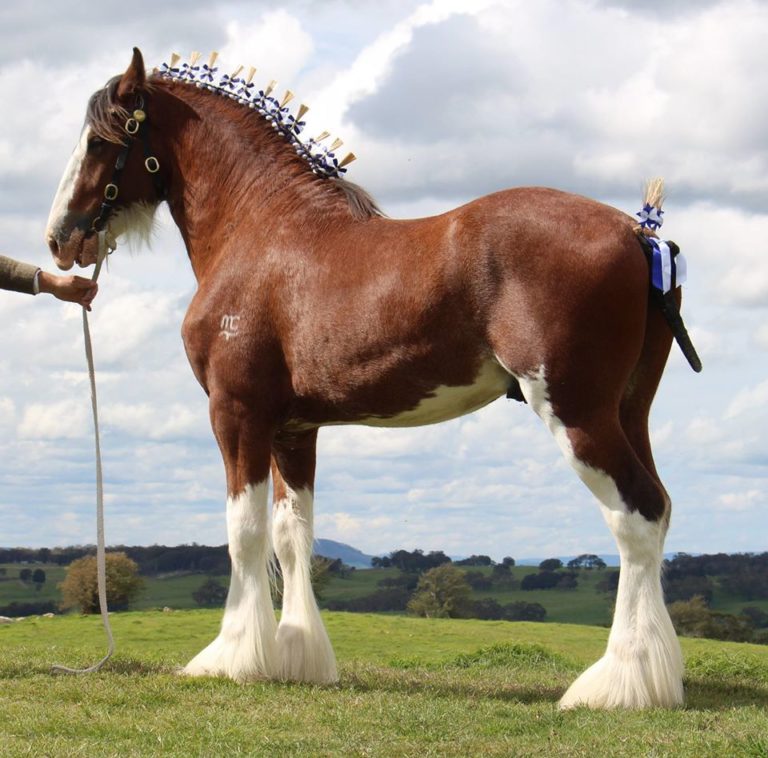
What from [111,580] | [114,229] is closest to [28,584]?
[111,580]

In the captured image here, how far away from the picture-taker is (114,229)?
8.29m

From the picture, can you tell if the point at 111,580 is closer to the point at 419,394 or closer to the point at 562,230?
the point at 419,394

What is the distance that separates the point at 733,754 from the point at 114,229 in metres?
5.53

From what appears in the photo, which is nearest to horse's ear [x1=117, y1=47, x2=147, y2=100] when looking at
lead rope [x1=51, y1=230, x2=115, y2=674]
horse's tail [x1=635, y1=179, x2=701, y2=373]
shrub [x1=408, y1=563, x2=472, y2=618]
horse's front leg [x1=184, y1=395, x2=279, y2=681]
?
lead rope [x1=51, y1=230, x2=115, y2=674]

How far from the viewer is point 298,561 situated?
7.81 m

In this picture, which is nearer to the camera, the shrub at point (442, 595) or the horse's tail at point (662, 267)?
the horse's tail at point (662, 267)

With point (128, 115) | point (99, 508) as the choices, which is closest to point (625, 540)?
point (99, 508)

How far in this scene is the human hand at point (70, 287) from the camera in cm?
797

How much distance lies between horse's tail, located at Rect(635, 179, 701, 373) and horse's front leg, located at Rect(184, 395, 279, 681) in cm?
261

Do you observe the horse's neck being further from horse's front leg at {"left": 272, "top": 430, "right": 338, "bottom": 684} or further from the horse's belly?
the horse's belly

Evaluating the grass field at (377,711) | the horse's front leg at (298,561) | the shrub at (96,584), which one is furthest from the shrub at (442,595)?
the horse's front leg at (298,561)

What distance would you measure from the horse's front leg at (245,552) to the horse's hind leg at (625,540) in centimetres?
194

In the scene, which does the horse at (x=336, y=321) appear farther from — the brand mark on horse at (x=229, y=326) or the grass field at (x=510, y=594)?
the grass field at (x=510, y=594)

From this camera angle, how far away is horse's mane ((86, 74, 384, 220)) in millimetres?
7652
